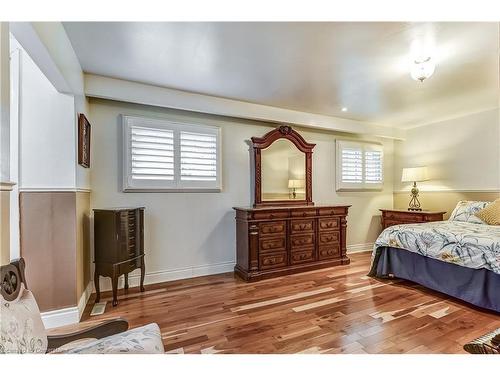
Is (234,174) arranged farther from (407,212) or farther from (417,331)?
(407,212)

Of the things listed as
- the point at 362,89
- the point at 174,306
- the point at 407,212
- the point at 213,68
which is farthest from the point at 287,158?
the point at 174,306

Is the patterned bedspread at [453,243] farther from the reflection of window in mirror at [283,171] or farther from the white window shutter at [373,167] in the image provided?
the white window shutter at [373,167]

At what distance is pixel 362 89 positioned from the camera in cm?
309

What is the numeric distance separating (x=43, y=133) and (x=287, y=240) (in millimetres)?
2930

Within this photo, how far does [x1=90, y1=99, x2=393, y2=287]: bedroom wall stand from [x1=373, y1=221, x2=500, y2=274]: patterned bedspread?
2.04 metres

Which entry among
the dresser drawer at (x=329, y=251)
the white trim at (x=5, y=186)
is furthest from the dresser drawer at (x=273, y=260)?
the white trim at (x=5, y=186)

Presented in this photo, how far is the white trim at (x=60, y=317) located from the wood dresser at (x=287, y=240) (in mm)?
1810

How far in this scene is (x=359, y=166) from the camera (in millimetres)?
4695

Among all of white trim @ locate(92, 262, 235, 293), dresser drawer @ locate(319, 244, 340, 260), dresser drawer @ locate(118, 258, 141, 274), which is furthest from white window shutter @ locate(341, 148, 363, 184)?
dresser drawer @ locate(118, 258, 141, 274)

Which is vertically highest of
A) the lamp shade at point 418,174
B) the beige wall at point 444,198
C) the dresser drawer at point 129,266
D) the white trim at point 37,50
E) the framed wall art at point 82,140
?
the white trim at point 37,50

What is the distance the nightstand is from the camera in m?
4.06

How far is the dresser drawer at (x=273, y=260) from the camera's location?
3.31m

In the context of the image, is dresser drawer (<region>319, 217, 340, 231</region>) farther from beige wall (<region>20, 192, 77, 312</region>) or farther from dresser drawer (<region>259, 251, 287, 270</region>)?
beige wall (<region>20, 192, 77, 312</region>)

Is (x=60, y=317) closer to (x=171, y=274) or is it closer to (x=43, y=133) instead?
(x=171, y=274)
